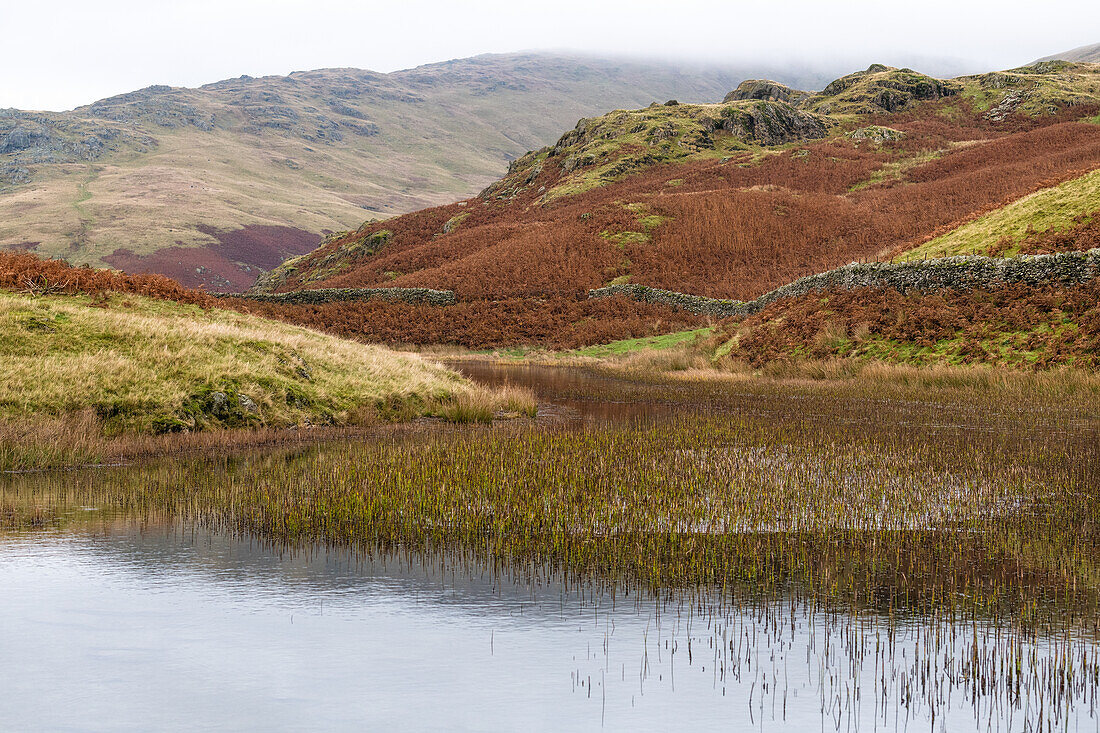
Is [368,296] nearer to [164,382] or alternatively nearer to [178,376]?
[178,376]

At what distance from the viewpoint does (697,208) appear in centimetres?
7894

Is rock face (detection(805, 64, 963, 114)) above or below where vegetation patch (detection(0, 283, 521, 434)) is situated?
above

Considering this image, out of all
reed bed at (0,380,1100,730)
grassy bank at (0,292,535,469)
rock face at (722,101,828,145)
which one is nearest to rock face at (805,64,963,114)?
rock face at (722,101,828,145)

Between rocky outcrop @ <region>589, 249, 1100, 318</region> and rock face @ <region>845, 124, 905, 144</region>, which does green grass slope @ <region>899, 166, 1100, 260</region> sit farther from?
rock face @ <region>845, 124, 905, 144</region>

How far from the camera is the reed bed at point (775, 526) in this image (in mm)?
7074

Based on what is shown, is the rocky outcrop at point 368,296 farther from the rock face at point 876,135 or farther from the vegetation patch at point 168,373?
the rock face at point 876,135

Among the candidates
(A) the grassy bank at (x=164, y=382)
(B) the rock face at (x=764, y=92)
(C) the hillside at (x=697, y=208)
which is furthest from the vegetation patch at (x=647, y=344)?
(B) the rock face at (x=764, y=92)

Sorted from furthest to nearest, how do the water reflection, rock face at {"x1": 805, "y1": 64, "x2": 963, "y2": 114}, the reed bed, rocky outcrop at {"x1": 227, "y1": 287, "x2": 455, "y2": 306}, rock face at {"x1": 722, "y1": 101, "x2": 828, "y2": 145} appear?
rock face at {"x1": 805, "y1": 64, "x2": 963, "y2": 114}, rock face at {"x1": 722, "y1": 101, "x2": 828, "y2": 145}, rocky outcrop at {"x1": 227, "y1": 287, "x2": 455, "y2": 306}, the reed bed, the water reflection

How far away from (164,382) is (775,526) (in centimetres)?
1447

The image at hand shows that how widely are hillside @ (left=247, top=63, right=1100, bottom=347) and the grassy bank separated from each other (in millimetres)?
28027

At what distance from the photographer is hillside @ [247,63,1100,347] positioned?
63.8 m

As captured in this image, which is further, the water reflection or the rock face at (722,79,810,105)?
the rock face at (722,79,810,105)

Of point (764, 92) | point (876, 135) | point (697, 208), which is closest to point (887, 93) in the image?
point (764, 92)

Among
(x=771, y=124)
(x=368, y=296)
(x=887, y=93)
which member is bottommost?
(x=368, y=296)
